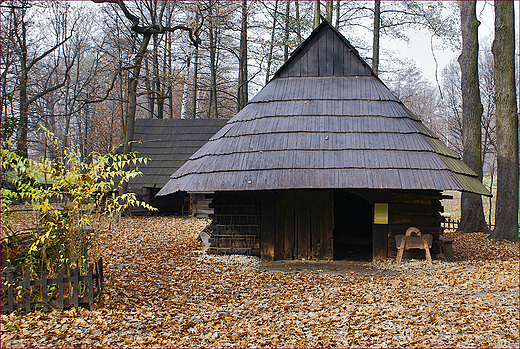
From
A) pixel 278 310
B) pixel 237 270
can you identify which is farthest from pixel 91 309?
pixel 237 270

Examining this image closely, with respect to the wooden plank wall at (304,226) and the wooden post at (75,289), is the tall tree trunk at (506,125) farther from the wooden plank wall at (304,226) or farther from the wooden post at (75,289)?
the wooden post at (75,289)

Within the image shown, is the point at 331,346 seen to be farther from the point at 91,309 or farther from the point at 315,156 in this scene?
the point at 315,156

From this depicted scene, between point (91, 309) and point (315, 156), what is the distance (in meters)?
5.61

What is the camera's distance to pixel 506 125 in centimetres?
1166

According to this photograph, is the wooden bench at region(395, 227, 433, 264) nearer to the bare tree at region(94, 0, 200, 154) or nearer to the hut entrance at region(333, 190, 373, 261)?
the hut entrance at region(333, 190, 373, 261)

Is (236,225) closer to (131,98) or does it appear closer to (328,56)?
(328,56)

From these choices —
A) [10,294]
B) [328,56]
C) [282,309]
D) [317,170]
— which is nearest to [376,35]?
[328,56]

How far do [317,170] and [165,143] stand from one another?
12.4 meters

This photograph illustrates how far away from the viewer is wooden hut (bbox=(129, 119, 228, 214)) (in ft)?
60.6

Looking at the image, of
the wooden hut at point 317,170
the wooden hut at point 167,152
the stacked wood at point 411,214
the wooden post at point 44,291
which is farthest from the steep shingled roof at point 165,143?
the wooden post at point 44,291

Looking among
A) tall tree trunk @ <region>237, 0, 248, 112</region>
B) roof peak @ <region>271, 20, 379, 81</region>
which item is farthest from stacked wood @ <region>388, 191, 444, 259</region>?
A: tall tree trunk @ <region>237, 0, 248, 112</region>

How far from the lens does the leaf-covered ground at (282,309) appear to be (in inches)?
191

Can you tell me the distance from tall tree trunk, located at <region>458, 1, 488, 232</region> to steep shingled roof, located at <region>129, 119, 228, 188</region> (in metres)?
11.2

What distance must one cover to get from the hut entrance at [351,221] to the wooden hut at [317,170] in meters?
2.68
